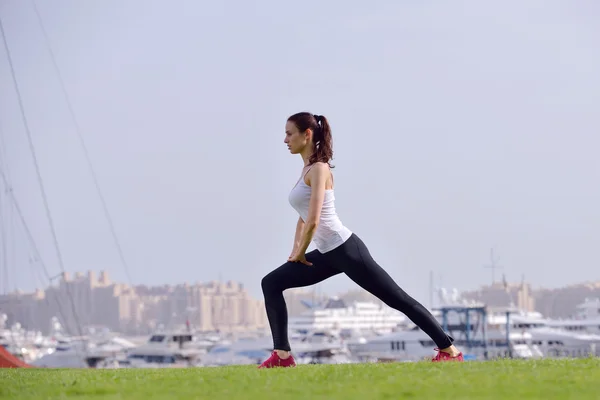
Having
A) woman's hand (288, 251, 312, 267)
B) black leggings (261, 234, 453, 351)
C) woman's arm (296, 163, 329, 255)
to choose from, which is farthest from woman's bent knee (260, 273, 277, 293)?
woman's arm (296, 163, 329, 255)

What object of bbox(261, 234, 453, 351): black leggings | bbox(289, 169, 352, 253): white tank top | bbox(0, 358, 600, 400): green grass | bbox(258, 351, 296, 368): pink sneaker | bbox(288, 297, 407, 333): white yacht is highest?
bbox(288, 297, 407, 333): white yacht

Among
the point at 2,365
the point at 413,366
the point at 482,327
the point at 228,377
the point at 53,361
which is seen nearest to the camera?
the point at 228,377

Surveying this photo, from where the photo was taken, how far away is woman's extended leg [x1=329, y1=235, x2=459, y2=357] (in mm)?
7316

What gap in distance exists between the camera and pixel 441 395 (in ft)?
16.3

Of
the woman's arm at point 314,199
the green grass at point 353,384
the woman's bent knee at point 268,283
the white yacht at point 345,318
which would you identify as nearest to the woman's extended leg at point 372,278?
the woman's arm at point 314,199

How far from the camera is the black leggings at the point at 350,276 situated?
7328mm

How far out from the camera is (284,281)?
24.7ft

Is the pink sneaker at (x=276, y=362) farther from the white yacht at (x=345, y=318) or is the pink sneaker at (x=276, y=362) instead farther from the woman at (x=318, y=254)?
the white yacht at (x=345, y=318)

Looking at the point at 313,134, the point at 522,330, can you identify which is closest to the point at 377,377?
the point at 313,134

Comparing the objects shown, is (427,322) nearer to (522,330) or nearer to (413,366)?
(413,366)

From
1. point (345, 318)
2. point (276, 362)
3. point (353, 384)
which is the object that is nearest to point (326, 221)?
point (276, 362)

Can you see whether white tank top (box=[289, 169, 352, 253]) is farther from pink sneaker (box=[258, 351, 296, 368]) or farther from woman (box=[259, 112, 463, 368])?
pink sneaker (box=[258, 351, 296, 368])

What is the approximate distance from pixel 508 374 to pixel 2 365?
7517mm

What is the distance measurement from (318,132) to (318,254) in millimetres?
822
